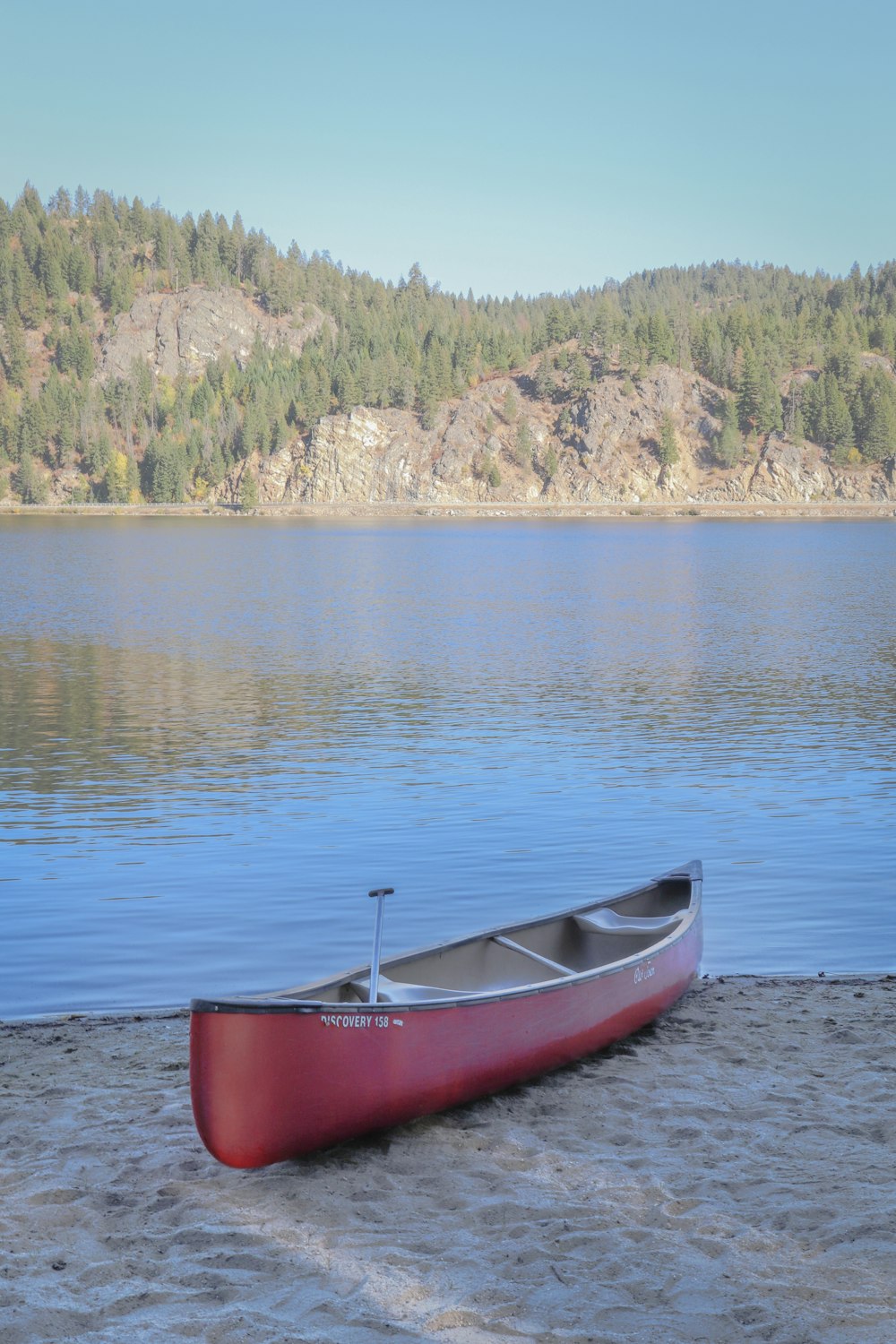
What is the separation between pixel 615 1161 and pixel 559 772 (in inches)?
569

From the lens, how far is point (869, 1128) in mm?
8133

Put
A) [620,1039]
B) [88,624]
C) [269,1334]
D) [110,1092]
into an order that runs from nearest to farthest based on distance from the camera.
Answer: [269,1334] < [110,1092] < [620,1039] < [88,624]

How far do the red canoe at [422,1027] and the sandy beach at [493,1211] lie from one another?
28 cm

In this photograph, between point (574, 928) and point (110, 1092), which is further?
point (574, 928)

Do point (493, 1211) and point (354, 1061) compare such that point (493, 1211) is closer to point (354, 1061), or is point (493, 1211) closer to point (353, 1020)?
point (354, 1061)

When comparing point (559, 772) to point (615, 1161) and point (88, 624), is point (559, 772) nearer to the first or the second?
point (615, 1161)

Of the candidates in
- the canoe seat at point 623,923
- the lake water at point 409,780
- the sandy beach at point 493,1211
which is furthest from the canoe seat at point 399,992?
the lake water at point 409,780

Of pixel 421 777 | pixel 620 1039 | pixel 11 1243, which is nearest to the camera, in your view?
pixel 11 1243

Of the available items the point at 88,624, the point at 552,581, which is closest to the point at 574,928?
the point at 88,624

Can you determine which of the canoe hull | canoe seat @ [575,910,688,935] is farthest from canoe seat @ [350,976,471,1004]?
canoe seat @ [575,910,688,935]

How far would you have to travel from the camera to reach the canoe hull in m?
7.11

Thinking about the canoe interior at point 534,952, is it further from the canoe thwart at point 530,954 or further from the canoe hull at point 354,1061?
the canoe hull at point 354,1061

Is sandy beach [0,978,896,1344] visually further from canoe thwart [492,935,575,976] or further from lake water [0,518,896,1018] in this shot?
lake water [0,518,896,1018]

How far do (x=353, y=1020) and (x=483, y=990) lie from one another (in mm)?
2281
